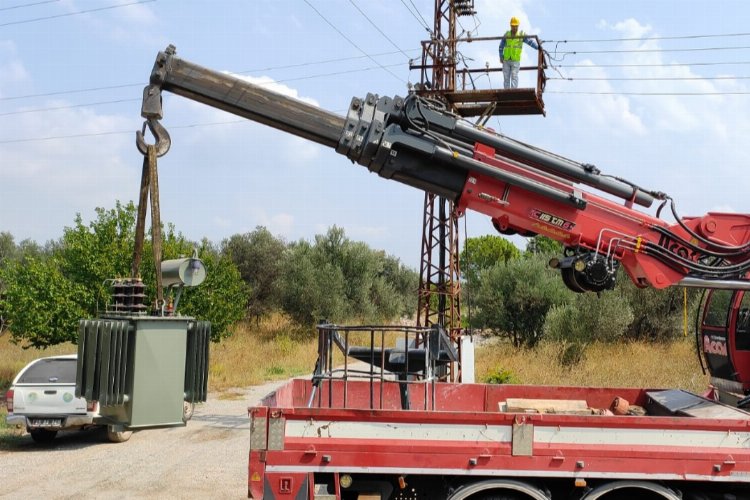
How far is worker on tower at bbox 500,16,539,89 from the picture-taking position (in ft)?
49.0

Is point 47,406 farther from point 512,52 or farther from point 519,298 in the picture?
point 519,298

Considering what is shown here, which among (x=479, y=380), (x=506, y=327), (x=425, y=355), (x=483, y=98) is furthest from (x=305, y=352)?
(x=425, y=355)

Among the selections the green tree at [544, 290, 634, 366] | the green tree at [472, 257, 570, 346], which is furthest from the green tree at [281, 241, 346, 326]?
the green tree at [544, 290, 634, 366]

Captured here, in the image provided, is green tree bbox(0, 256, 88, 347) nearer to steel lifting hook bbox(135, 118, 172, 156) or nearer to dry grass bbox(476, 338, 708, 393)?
dry grass bbox(476, 338, 708, 393)

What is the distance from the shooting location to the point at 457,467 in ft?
19.2

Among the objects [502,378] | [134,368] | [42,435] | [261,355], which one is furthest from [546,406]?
[261,355]

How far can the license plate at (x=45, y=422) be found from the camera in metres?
12.3

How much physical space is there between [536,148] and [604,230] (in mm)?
998

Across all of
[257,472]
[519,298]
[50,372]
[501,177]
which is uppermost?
[501,177]

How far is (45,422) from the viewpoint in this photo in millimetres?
12305

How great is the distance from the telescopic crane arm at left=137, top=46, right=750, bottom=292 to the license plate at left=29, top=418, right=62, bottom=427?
7.71m

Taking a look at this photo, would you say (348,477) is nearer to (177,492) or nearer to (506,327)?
(177,492)

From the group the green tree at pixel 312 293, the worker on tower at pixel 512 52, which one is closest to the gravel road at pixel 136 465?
the worker on tower at pixel 512 52

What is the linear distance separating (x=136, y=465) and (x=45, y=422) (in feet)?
7.39
